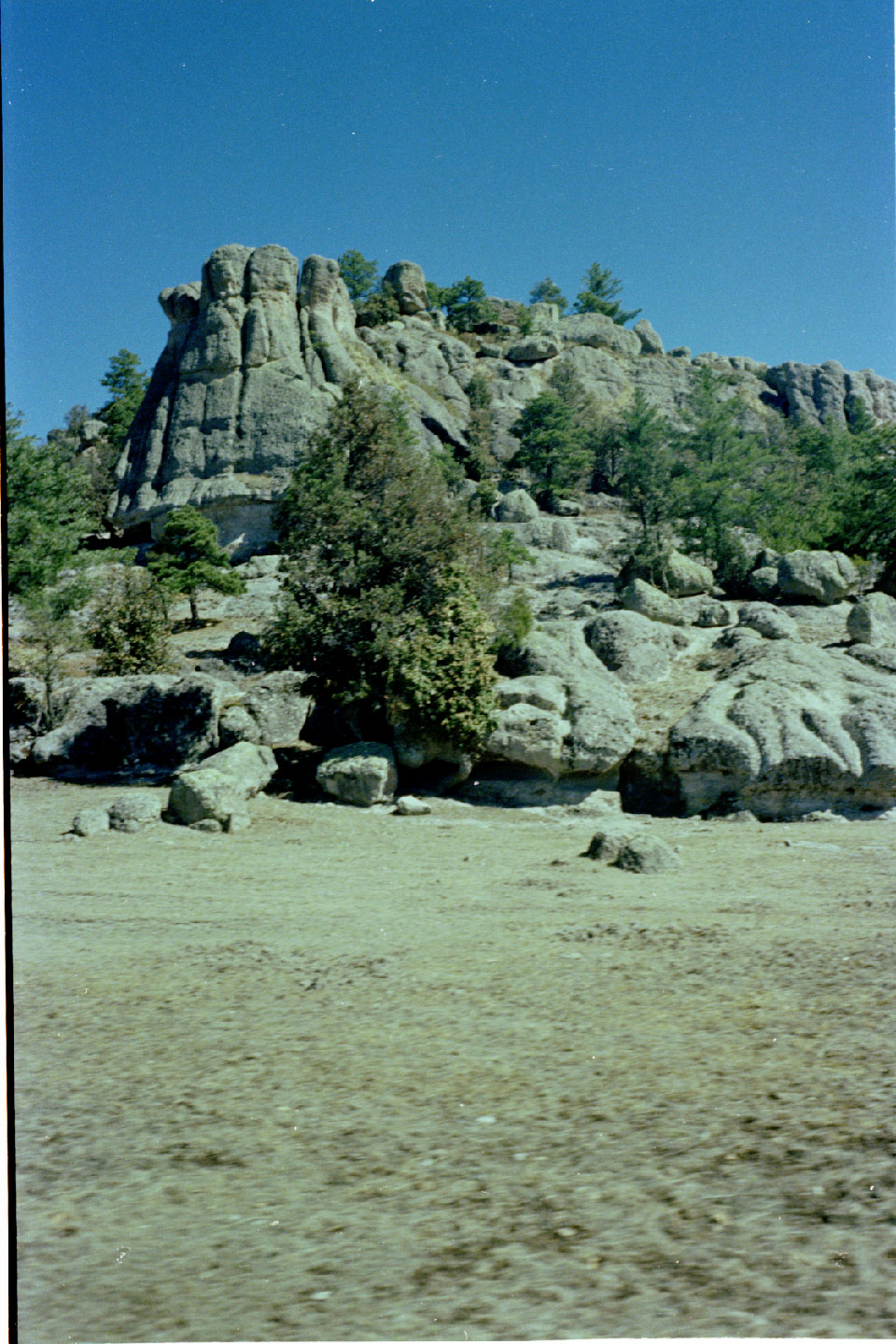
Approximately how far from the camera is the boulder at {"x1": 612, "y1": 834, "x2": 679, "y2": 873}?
975 centimetres

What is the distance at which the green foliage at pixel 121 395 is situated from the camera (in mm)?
48875

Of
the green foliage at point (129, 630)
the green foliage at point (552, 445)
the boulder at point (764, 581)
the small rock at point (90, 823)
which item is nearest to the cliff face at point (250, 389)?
the green foliage at point (552, 445)

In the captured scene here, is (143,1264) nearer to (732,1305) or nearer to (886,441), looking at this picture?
(732,1305)

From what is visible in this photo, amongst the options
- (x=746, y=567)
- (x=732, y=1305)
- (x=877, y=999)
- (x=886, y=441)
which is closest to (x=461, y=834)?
(x=877, y=999)

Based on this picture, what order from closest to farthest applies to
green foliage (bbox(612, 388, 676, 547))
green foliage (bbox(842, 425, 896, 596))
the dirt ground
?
the dirt ground < green foliage (bbox(842, 425, 896, 596)) < green foliage (bbox(612, 388, 676, 547))

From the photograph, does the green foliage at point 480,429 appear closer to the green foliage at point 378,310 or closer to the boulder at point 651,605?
the green foliage at point 378,310

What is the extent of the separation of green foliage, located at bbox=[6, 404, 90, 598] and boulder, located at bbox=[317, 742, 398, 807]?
243 inches

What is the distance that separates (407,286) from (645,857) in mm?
57576

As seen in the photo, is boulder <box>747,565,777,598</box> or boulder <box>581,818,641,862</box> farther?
boulder <box>747,565,777,598</box>

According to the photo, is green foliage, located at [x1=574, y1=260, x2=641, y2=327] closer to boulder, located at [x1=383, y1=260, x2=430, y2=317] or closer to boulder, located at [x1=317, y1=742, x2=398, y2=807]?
boulder, located at [x1=383, y1=260, x2=430, y2=317]

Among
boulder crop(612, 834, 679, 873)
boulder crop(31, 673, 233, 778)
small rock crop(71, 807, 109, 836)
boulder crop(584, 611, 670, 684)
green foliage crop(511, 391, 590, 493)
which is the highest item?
green foliage crop(511, 391, 590, 493)

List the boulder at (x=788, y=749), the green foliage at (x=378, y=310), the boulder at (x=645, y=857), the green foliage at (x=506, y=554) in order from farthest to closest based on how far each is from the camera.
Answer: the green foliage at (x=378, y=310) < the green foliage at (x=506, y=554) < the boulder at (x=788, y=749) < the boulder at (x=645, y=857)

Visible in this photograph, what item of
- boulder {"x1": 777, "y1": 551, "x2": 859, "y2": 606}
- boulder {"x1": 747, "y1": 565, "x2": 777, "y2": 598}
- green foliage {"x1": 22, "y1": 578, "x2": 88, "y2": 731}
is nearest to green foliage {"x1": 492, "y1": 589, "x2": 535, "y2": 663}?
green foliage {"x1": 22, "y1": 578, "x2": 88, "y2": 731}

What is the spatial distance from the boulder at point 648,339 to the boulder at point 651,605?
54.6 meters
